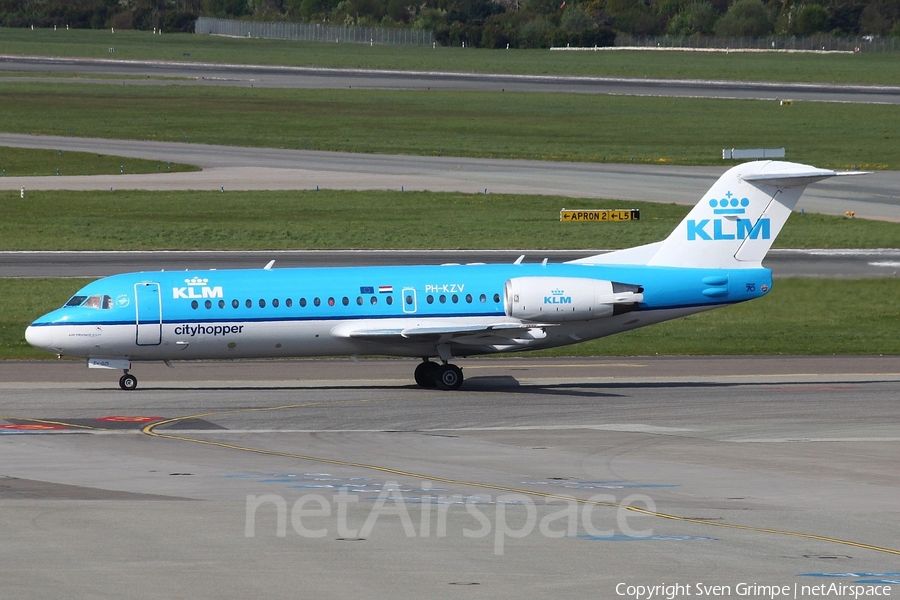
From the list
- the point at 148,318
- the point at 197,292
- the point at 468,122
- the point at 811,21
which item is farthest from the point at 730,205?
the point at 811,21

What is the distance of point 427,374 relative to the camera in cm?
3509

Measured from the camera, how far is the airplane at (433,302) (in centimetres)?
3416

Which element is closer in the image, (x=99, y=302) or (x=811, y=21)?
(x=99, y=302)

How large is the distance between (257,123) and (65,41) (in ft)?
304

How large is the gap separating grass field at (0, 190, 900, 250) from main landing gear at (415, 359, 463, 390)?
77.6 feet

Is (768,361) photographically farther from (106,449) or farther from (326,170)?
(326,170)

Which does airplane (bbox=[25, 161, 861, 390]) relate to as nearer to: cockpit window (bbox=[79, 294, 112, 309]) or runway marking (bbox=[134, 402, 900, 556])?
cockpit window (bbox=[79, 294, 112, 309])

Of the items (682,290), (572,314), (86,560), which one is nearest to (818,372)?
(682,290)

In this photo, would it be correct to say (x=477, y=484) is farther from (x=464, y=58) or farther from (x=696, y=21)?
(x=696, y=21)

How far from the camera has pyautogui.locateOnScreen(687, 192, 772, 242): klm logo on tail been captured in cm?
3572

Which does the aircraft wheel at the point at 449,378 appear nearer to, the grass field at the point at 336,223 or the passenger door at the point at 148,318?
the passenger door at the point at 148,318

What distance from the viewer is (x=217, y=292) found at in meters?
34.4

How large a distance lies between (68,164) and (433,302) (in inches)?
2129

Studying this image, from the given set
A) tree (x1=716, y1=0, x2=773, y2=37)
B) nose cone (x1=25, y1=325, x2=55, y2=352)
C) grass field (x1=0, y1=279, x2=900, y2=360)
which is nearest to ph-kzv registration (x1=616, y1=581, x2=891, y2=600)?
nose cone (x1=25, y1=325, x2=55, y2=352)
